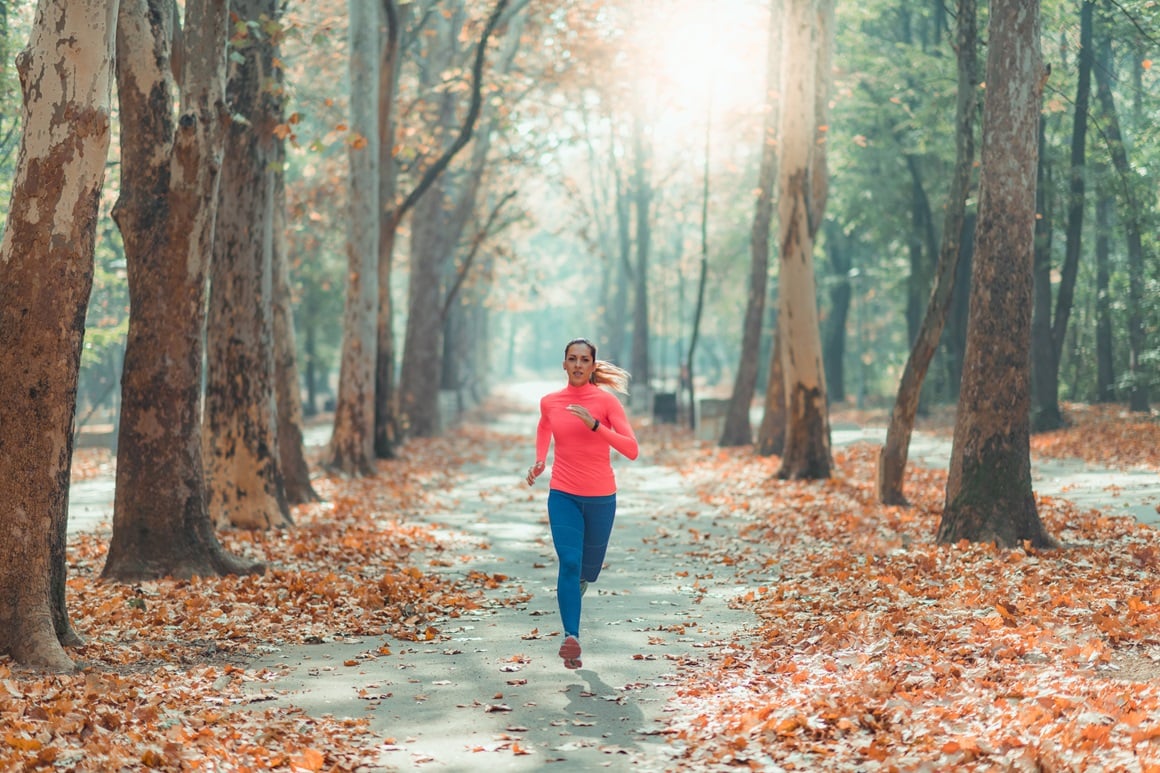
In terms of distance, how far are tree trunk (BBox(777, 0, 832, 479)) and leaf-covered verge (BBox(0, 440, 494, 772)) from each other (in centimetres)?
635

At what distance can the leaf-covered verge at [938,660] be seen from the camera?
210 inches

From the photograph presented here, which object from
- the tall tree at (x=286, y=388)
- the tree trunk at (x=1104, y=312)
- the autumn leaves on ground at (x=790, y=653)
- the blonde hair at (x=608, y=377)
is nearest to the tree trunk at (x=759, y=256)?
the tree trunk at (x=1104, y=312)

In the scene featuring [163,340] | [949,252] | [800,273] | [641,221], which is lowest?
[163,340]

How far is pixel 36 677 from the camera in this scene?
6398 mm

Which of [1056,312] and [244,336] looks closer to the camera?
[244,336]

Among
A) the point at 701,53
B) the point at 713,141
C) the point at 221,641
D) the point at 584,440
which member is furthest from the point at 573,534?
the point at 713,141

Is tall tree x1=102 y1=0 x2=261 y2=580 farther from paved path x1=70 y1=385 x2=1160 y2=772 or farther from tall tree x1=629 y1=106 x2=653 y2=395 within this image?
tall tree x1=629 y1=106 x2=653 y2=395

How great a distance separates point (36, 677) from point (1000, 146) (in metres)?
8.60

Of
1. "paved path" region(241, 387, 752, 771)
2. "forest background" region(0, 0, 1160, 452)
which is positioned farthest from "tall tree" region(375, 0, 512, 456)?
"paved path" region(241, 387, 752, 771)

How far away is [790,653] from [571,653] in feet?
4.41

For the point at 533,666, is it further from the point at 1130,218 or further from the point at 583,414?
the point at 1130,218

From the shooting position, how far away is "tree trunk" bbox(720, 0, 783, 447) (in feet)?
72.0

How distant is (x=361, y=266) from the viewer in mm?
19734

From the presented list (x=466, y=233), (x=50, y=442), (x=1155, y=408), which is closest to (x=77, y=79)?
(x=50, y=442)
